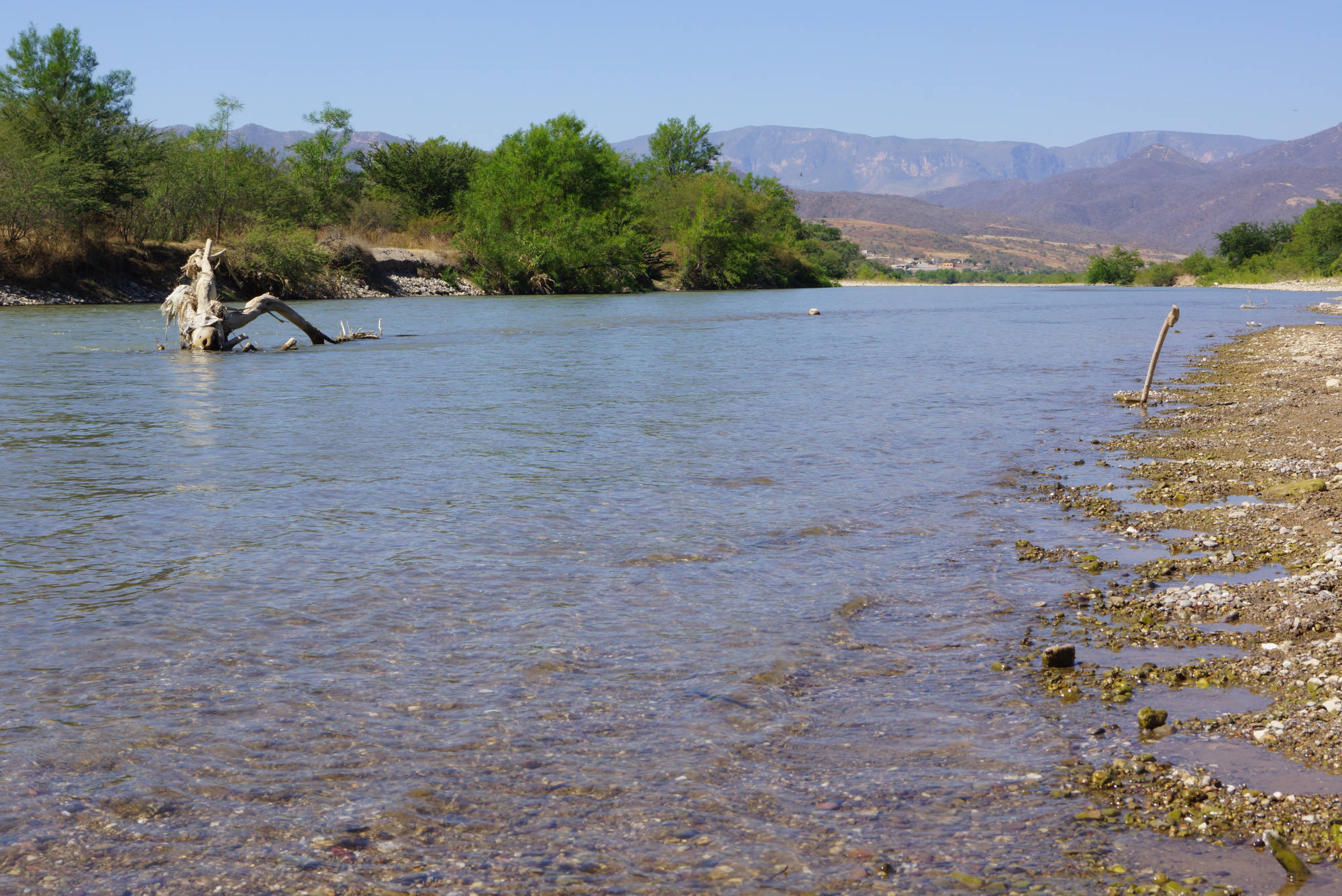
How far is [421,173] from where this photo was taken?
90438 mm

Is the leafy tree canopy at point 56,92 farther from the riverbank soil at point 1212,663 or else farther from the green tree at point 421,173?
the riverbank soil at point 1212,663

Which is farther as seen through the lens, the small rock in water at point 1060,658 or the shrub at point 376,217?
the shrub at point 376,217

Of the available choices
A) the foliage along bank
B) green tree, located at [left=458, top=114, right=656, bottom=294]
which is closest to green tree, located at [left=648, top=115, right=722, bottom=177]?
the foliage along bank

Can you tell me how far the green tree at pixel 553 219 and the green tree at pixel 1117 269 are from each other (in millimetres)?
104329

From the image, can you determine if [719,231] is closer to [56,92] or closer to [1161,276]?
[56,92]

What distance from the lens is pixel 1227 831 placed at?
14.9 ft

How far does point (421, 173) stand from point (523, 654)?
8993cm

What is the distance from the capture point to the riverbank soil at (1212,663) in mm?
4672

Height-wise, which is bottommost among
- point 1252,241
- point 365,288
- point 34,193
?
point 365,288

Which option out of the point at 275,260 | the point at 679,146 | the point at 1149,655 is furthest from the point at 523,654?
the point at 679,146

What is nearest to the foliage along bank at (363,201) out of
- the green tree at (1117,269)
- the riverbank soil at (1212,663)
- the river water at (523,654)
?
the river water at (523,654)

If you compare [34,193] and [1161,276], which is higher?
[1161,276]

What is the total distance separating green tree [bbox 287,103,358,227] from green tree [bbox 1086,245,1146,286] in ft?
412

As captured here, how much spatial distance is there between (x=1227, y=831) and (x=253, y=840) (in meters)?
4.34
